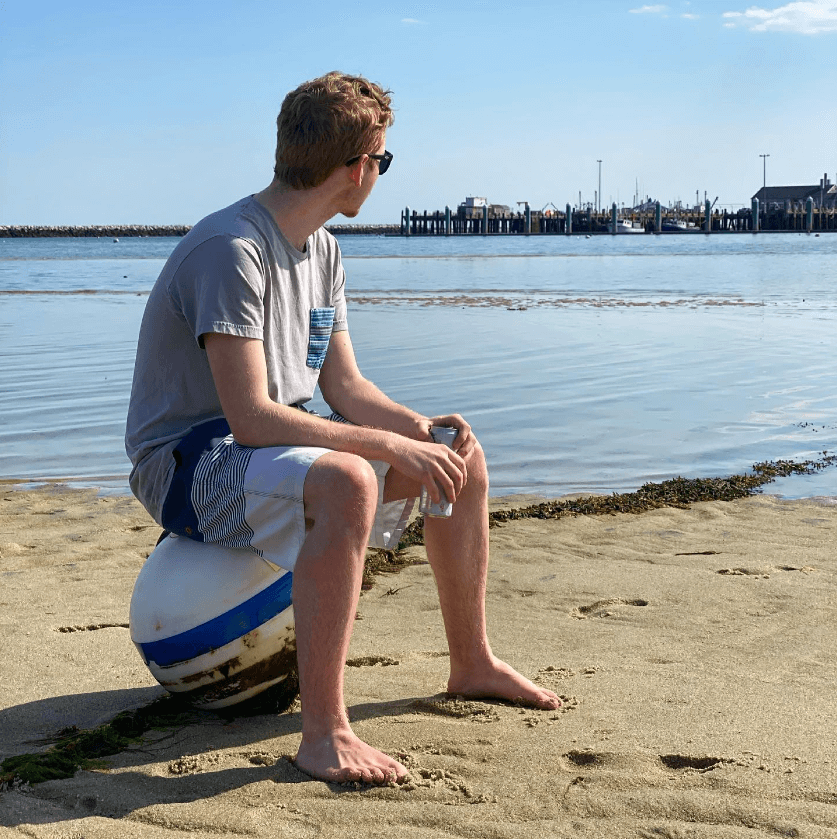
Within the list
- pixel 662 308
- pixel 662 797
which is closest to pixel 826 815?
pixel 662 797

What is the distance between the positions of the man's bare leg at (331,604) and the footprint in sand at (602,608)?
5.15 ft

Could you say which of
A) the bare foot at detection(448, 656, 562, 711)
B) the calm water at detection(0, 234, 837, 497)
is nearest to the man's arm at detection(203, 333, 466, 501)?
the bare foot at detection(448, 656, 562, 711)

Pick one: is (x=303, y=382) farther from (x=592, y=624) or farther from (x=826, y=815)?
(x=826, y=815)

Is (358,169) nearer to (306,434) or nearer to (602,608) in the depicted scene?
(306,434)

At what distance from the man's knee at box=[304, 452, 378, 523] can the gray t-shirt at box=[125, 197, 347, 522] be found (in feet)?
1.41

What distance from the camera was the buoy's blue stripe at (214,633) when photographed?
9.84 feet

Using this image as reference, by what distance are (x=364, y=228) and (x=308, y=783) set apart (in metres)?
142

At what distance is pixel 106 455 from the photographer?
730 centimetres

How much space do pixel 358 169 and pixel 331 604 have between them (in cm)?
122

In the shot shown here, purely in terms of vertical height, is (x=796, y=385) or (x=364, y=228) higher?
(x=364, y=228)

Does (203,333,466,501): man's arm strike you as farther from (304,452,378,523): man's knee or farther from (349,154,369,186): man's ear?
(349,154,369,186): man's ear

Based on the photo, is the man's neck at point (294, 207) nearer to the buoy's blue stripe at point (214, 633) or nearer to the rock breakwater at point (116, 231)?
the buoy's blue stripe at point (214, 633)

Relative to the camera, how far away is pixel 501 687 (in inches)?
126

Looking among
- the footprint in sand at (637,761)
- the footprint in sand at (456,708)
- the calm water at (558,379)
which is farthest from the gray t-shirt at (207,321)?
the calm water at (558,379)
